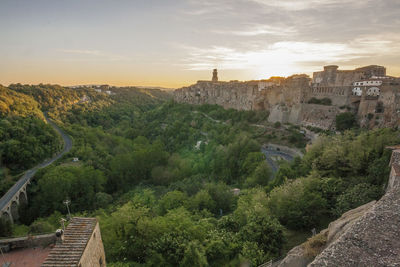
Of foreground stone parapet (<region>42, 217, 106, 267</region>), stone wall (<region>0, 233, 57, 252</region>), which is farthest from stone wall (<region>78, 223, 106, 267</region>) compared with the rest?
stone wall (<region>0, 233, 57, 252</region>)

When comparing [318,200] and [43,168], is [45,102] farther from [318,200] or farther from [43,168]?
[318,200]

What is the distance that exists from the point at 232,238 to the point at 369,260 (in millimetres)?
7117

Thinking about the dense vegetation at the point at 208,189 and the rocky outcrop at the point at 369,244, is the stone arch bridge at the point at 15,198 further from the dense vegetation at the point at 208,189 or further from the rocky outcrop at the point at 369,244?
the rocky outcrop at the point at 369,244

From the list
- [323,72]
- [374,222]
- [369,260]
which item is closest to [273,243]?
[374,222]

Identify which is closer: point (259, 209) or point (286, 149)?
point (259, 209)

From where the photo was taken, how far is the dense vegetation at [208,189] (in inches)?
444

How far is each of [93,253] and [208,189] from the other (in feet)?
52.6

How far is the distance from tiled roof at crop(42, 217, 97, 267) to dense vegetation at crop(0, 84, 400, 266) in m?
3.72

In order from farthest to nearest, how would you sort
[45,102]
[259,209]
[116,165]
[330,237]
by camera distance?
1. [45,102]
2. [116,165]
3. [259,209]
4. [330,237]

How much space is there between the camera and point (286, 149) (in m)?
31.0

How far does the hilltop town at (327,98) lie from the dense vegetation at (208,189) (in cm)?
331

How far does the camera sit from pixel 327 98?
34625 mm

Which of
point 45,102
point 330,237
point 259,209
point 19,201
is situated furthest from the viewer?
point 45,102

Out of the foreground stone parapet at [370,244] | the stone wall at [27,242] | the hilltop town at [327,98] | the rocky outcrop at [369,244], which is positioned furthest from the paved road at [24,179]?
the hilltop town at [327,98]
